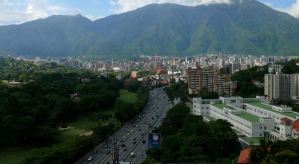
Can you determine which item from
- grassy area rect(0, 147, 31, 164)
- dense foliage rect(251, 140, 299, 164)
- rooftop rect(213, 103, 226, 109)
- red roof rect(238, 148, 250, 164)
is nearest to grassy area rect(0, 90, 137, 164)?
grassy area rect(0, 147, 31, 164)

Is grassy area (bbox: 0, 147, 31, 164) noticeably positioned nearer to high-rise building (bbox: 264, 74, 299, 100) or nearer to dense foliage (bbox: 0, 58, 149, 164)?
dense foliage (bbox: 0, 58, 149, 164)

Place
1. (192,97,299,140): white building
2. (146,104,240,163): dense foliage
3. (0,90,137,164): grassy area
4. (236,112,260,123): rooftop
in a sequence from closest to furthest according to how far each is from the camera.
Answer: (146,104,240,163): dense foliage
(0,90,137,164): grassy area
(192,97,299,140): white building
(236,112,260,123): rooftop

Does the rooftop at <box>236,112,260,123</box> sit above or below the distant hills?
below

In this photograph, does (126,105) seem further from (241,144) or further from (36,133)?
(241,144)

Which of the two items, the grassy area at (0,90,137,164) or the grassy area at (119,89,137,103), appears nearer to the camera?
the grassy area at (0,90,137,164)

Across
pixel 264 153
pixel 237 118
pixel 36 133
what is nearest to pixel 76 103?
pixel 36 133

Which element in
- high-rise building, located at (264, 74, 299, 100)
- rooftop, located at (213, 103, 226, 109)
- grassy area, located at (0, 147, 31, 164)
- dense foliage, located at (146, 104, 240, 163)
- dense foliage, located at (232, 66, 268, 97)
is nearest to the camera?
dense foliage, located at (146, 104, 240, 163)
